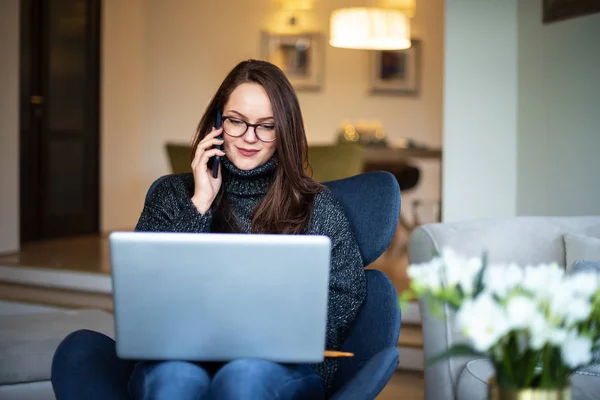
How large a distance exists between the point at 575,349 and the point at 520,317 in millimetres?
93

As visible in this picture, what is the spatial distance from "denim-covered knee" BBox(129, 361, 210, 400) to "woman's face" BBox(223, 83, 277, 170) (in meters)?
0.68

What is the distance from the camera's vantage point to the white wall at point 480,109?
3418 millimetres

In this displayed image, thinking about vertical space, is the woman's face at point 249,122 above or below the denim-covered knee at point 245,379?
above

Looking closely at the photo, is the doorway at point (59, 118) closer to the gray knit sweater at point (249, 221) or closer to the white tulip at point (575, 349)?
the gray knit sweater at point (249, 221)

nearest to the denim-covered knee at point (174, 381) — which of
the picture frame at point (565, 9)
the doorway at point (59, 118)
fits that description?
the picture frame at point (565, 9)

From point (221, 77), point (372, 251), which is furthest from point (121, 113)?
point (372, 251)

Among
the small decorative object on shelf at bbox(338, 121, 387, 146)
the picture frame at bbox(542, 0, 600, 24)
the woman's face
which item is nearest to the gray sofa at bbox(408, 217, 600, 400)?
the woman's face

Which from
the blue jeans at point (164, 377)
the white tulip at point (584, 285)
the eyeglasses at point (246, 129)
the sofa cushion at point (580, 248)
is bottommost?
the blue jeans at point (164, 377)

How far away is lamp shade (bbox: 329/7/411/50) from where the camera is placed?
5785mm

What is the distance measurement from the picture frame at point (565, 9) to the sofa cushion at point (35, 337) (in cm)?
213

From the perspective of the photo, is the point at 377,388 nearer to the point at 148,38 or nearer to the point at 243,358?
the point at 243,358

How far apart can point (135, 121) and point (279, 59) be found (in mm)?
1513

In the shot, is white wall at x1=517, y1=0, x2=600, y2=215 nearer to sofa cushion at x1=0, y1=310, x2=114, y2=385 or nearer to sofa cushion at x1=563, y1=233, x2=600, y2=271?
sofa cushion at x1=563, y1=233, x2=600, y2=271

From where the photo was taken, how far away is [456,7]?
11.2 ft
